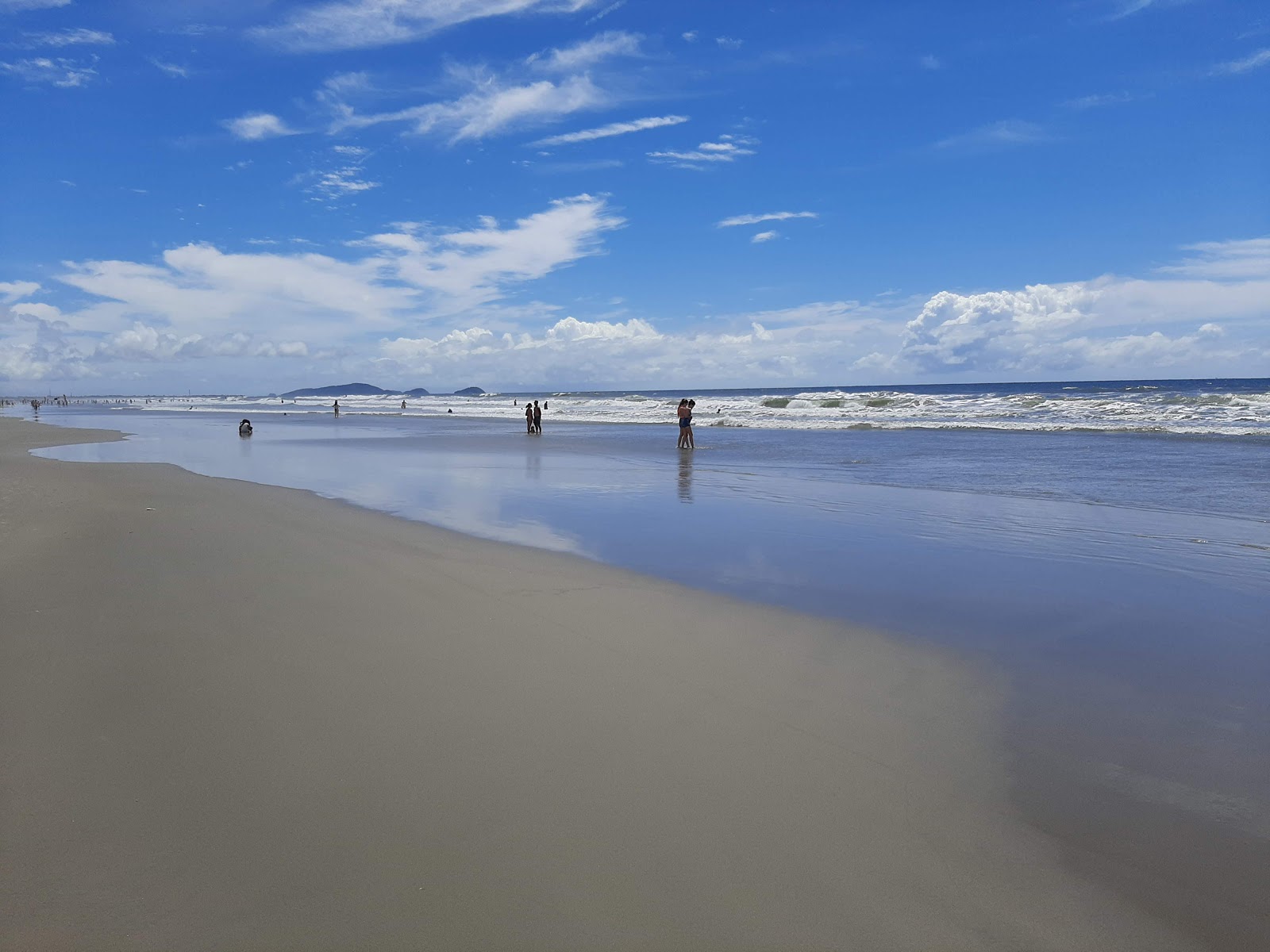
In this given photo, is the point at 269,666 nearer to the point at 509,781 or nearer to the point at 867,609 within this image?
the point at 509,781

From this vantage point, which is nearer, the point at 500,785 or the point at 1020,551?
the point at 500,785

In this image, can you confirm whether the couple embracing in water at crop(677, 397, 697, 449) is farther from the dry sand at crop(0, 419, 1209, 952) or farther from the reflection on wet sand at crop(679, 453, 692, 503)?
the dry sand at crop(0, 419, 1209, 952)

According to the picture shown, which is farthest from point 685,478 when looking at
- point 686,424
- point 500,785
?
point 500,785

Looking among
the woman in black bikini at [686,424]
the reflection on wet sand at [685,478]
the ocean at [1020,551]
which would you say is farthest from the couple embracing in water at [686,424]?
the reflection on wet sand at [685,478]

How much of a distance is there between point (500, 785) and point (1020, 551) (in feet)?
23.8

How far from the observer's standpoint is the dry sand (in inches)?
106

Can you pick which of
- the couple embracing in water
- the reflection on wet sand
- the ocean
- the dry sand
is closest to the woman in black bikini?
the couple embracing in water

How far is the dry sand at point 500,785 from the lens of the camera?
2686 mm

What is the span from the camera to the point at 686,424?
25219 mm

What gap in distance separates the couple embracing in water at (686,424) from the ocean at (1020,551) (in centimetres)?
69

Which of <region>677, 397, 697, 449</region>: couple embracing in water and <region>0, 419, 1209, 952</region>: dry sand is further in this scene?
<region>677, 397, 697, 449</region>: couple embracing in water

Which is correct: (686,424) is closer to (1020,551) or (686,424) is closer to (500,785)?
(1020,551)

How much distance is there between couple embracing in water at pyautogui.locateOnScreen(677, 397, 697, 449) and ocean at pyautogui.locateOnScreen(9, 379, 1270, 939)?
689 mm

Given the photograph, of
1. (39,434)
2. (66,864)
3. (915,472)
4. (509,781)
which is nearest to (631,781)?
(509,781)
